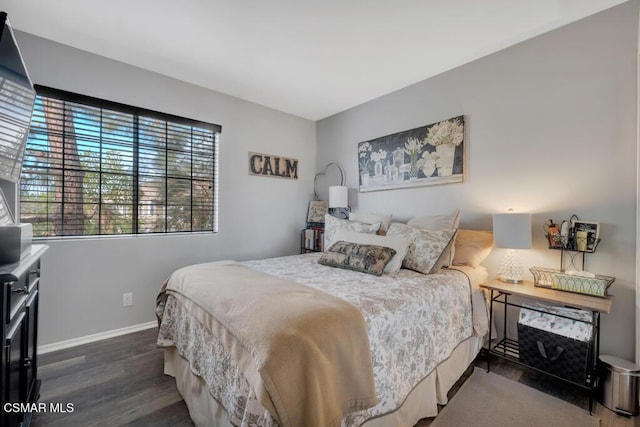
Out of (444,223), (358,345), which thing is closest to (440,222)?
(444,223)

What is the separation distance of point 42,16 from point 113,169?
122 centimetres

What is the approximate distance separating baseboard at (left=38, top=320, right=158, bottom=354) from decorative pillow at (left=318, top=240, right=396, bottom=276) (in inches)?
78.3

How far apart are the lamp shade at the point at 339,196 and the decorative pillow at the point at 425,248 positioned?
4.14ft

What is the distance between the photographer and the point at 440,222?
100 inches

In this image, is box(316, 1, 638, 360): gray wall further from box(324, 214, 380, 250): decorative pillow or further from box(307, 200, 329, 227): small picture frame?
box(307, 200, 329, 227): small picture frame

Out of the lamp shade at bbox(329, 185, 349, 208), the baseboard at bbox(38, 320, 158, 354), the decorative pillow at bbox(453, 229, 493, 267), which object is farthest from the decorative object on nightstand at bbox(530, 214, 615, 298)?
the baseboard at bbox(38, 320, 158, 354)

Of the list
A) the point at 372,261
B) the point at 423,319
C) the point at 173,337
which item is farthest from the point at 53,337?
the point at 423,319

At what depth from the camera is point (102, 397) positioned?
1.72 metres

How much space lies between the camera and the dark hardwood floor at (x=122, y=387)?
1559mm

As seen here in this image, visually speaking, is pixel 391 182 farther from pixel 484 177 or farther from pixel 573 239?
pixel 573 239

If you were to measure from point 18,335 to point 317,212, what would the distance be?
121 inches

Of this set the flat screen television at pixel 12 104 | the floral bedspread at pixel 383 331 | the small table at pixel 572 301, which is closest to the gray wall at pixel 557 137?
the small table at pixel 572 301

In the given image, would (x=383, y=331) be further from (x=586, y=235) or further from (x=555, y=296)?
(x=586, y=235)

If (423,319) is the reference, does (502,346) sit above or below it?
below
